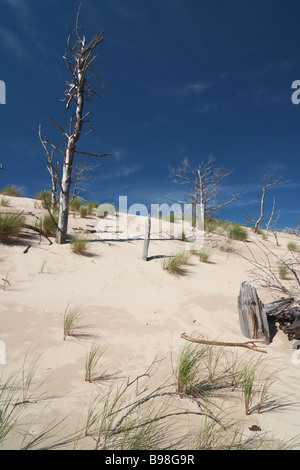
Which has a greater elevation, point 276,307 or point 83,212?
point 83,212

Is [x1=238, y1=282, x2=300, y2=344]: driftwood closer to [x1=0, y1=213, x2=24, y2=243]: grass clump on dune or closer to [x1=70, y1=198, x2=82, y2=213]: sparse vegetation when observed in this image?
[x1=0, y1=213, x2=24, y2=243]: grass clump on dune

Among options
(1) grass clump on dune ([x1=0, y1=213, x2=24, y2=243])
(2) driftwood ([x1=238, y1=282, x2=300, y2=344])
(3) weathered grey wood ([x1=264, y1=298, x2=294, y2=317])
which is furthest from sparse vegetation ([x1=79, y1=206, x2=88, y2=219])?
(3) weathered grey wood ([x1=264, y1=298, x2=294, y2=317])

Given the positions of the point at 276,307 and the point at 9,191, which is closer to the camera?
the point at 276,307

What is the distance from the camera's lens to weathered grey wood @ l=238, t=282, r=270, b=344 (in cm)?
289

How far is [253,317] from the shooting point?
2.96 metres

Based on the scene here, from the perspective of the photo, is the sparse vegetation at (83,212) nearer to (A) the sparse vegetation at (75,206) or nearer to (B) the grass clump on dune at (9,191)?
(A) the sparse vegetation at (75,206)

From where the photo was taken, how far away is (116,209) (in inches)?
550

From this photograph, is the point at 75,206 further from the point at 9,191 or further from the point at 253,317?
the point at 253,317

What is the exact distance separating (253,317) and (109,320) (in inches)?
86.2

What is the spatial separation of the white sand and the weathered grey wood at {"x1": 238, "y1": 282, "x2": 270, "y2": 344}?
19cm

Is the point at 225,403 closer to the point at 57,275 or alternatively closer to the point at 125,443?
the point at 125,443

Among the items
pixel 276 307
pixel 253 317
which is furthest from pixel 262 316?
pixel 276 307

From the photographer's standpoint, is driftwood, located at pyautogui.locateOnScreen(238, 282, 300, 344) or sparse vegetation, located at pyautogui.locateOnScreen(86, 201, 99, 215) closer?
driftwood, located at pyautogui.locateOnScreen(238, 282, 300, 344)
